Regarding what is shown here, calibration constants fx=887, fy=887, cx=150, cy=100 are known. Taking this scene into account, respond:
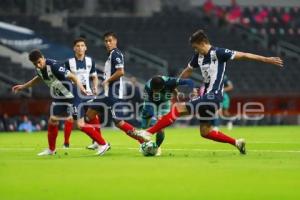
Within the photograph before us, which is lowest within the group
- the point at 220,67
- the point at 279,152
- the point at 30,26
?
the point at 279,152

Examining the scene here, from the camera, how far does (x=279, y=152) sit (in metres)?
16.2

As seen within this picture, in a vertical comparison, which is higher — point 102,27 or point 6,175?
point 102,27

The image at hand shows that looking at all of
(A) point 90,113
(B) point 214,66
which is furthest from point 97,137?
(B) point 214,66

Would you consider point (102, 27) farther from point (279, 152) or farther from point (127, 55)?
point (279, 152)

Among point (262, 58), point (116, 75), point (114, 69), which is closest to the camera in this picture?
point (262, 58)

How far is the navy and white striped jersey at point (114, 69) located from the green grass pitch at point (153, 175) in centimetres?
113

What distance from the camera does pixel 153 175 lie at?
11.4 metres

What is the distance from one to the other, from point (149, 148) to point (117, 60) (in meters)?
1.85

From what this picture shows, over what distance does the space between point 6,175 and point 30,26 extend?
2561 cm

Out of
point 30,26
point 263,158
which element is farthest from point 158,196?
point 30,26

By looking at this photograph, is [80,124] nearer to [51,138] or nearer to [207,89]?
[51,138]

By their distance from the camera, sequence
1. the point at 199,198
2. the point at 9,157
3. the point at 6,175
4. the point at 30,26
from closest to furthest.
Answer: the point at 199,198, the point at 6,175, the point at 9,157, the point at 30,26

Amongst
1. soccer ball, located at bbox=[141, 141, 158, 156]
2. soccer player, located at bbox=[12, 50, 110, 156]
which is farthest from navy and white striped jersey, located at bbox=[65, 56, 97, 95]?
soccer ball, located at bbox=[141, 141, 158, 156]

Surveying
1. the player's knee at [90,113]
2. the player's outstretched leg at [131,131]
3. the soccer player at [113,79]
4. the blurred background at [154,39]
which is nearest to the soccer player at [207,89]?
the player's outstretched leg at [131,131]
